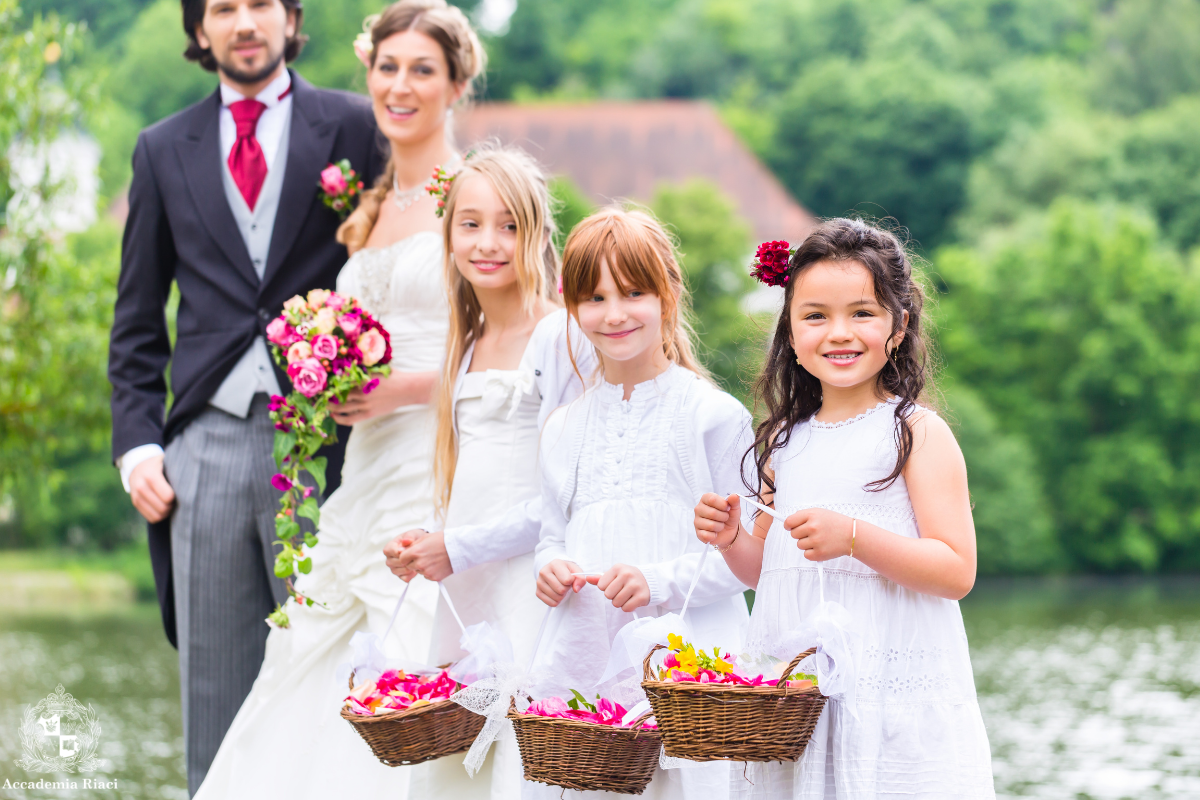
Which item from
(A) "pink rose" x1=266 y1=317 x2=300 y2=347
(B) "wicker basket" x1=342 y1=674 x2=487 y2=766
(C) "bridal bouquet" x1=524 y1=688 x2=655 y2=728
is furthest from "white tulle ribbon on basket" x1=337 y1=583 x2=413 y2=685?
(A) "pink rose" x1=266 y1=317 x2=300 y2=347

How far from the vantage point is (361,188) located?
477 cm

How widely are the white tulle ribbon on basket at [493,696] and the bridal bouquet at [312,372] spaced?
0.83 metres

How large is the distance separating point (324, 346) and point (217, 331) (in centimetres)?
77

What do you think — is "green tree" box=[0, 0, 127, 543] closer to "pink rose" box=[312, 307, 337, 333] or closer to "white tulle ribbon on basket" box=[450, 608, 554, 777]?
→ "pink rose" box=[312, 307, 337, 333]

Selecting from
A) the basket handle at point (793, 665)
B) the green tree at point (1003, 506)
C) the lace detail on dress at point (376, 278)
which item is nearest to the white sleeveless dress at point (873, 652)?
the basket handle at point (793, 665)

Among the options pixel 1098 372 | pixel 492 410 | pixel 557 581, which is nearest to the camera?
pixel 557 581

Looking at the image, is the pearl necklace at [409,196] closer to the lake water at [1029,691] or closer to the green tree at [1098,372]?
the lake water at [1029,691]

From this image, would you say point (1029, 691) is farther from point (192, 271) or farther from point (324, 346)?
point (324, 346)

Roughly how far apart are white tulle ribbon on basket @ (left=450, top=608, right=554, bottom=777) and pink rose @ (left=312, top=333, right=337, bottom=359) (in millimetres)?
1147

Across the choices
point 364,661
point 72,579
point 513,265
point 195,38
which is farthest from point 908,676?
point 72,579

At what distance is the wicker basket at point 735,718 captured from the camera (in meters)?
2.69

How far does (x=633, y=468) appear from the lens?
139 inches

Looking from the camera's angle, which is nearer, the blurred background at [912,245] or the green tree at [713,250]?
the blurred background at [912,245]

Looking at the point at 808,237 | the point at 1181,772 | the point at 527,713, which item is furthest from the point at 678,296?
the point at 1181,772
